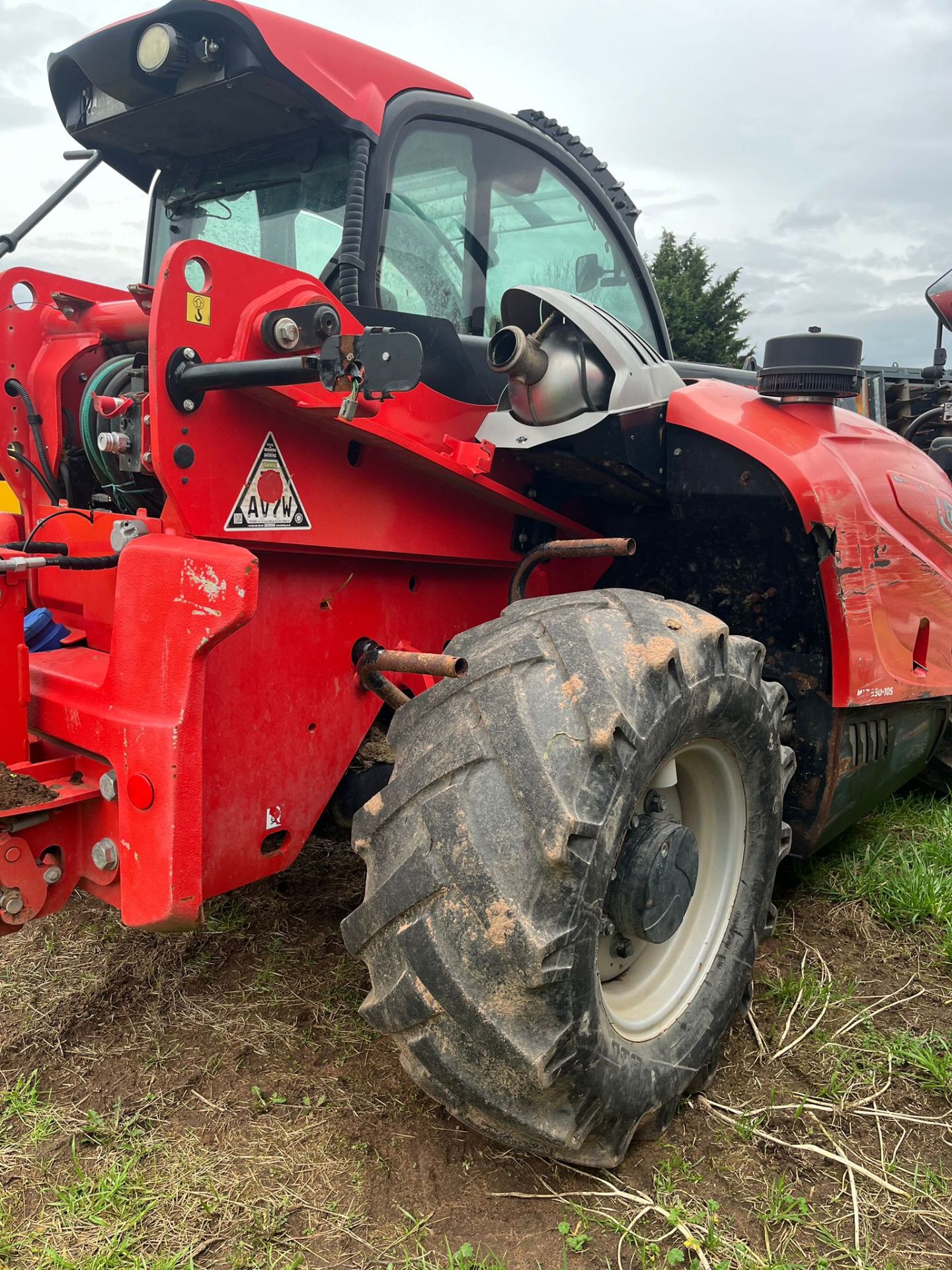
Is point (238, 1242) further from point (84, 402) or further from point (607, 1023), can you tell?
point (84, 402)

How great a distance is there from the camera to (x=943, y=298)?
5238mm

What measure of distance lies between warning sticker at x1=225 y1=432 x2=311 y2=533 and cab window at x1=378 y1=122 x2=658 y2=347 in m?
0.75

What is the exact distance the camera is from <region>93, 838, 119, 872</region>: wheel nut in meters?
1.95

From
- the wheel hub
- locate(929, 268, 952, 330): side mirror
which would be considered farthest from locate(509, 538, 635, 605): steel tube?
locate(929, 268, 952, 330): side mirror

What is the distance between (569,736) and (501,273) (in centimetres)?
172

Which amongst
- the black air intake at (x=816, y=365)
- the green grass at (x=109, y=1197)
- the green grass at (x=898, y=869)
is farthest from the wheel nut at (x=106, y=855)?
the green grass at (x=898, y=869)

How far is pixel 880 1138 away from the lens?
2223 millimetres

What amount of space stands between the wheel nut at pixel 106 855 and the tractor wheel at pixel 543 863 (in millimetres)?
480

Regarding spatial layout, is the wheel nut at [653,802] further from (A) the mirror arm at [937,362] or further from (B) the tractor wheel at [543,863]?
(A) the mirror arm at [937,362]

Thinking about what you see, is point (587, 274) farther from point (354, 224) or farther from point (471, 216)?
point (354, 224)

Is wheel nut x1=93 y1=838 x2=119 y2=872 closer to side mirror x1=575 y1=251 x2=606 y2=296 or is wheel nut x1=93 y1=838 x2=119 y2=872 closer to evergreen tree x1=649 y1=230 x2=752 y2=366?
side mirror x1=575 y1=251 x2=606 y2=296

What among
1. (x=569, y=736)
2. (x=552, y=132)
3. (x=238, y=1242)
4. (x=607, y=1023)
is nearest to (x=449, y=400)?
(x=569, y=736)

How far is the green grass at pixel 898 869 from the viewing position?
10.4 ft

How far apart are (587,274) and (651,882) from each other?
92.0 inches
